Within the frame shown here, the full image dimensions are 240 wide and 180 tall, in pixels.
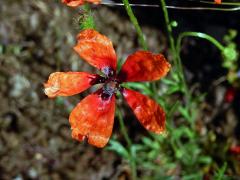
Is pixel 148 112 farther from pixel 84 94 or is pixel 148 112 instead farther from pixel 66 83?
pixel 84 94

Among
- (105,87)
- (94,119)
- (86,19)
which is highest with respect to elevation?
(86,19)

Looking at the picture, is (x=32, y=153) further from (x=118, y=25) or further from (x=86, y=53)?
(x=86, y=53)

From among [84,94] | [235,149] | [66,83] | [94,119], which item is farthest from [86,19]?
[235,149]

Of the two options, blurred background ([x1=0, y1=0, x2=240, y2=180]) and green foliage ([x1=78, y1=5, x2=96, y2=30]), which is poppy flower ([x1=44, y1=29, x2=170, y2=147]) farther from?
blurred background ([x1=0, y1=0, x2=240, y2=180])

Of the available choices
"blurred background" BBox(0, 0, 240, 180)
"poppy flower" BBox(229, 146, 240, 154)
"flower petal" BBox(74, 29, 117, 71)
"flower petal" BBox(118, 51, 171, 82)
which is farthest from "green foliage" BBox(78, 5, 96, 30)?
"poppy flower" BBox(229, 146, 240, 154)

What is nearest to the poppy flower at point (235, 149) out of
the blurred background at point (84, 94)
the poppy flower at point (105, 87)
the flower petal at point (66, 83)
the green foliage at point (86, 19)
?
the blurred background at point (84, 94)

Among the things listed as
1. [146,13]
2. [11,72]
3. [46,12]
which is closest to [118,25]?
[146,13]
